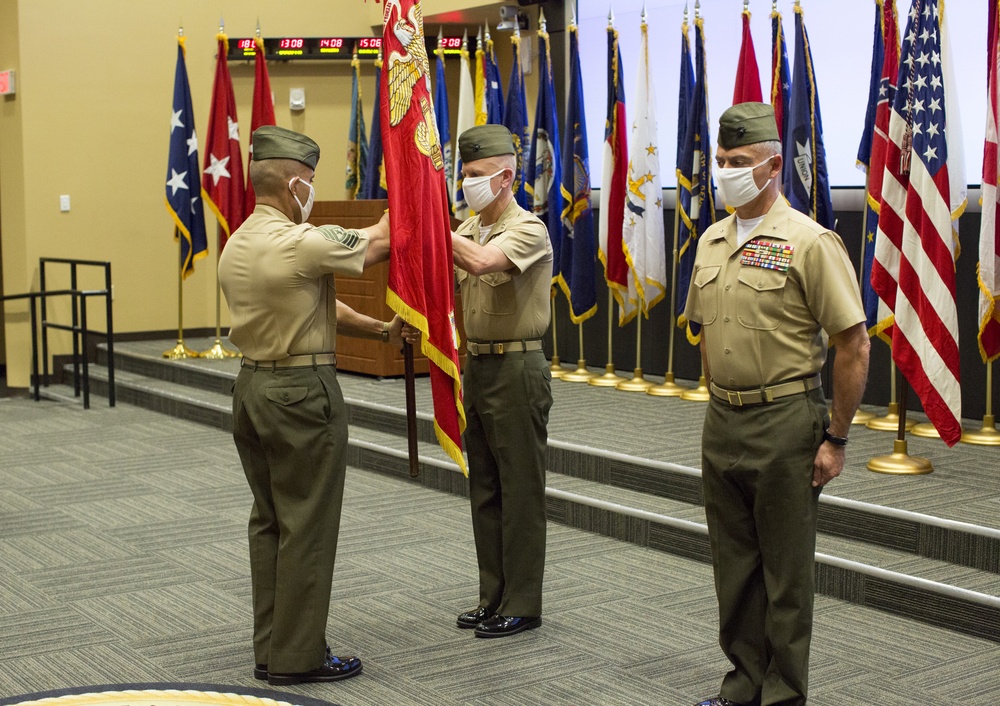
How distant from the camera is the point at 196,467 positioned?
22.5 ft

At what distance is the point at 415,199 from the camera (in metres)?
3.60

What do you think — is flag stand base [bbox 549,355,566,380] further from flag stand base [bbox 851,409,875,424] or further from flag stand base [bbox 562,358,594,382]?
flag stand base [bbox 851,409,875,424]

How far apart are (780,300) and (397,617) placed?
1938mm

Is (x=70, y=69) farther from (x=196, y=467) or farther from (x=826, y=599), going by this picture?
(x=826, y=599)

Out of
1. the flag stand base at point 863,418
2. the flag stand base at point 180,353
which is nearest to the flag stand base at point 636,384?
the flag stand base at point 863,418

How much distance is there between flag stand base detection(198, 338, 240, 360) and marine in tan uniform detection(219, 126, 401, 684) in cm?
628

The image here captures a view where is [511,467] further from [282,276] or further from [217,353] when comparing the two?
[217,353]

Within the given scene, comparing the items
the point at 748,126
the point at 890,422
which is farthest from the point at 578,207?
the point at 748,126

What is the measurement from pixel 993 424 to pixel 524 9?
5.13m

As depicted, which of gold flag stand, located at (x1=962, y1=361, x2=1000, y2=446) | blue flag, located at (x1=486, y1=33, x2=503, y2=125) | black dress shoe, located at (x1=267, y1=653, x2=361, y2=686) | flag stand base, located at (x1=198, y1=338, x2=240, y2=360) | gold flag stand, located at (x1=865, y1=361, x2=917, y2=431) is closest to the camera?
black dress shoe, located at (x1=267, y1=653, x2=361, y2=686)

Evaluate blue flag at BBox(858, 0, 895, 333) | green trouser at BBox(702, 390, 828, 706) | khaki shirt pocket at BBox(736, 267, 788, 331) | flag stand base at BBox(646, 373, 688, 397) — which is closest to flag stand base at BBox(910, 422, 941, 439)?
blue flag at BBox(858, 0, 895, 333)

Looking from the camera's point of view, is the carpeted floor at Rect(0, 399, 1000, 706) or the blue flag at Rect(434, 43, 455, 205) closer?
the carpeted floor at Rect(0, 399, 1000, 706)

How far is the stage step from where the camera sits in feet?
13.2

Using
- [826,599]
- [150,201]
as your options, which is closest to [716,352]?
[826,599]
